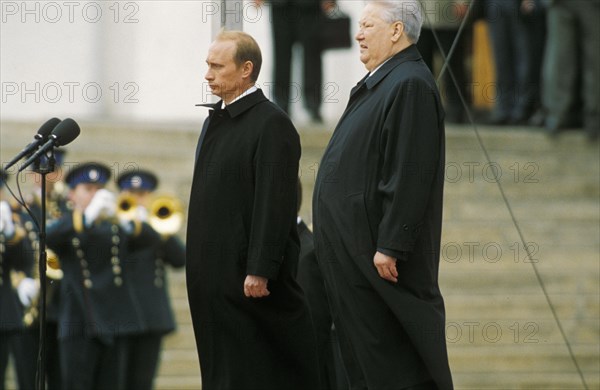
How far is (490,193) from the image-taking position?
33.8ft

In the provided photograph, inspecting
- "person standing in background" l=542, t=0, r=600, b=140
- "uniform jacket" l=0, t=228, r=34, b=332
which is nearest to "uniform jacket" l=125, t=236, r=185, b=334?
"uniform jacket" l=0, t=228, r=34, b=332

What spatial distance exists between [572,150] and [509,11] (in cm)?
114

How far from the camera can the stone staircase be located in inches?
352

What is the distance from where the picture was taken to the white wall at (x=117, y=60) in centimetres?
1205

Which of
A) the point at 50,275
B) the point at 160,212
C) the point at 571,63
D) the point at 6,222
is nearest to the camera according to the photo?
the point at 6,222

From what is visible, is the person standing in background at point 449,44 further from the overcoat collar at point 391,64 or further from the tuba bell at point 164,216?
the overcoat collar at point 391,64

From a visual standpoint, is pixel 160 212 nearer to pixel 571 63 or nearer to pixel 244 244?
pixel 244 244

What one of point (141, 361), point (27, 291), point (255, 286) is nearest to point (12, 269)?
point (27, 291)

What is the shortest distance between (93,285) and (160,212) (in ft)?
1.79

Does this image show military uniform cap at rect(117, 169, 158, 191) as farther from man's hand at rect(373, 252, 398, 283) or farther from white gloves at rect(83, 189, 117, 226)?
man's hand at rect(373, 252, 398, 283)

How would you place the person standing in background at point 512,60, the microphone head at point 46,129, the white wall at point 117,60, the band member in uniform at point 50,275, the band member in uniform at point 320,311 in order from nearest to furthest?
1. the microphone head at point 46,129
2. the band member in uniform at point 320,311
3. the band member in uniform at point 50,275
4. the person standing in background at point 512,60
5. the white wall at point 117,60

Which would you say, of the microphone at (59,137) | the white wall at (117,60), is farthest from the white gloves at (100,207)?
the white wall at (117,60)

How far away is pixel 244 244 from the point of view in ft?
18.1

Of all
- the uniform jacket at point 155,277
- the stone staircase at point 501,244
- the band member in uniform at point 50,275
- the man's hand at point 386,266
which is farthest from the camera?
the stone staircase at point 501,244
